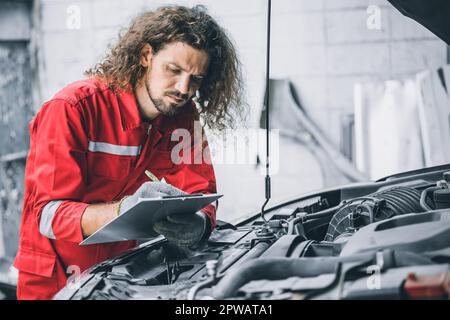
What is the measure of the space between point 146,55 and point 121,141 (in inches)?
12.1

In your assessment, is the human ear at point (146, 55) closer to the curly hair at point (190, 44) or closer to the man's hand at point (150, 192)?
the curly hair at point (190, 44)

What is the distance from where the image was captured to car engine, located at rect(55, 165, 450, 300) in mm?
1051

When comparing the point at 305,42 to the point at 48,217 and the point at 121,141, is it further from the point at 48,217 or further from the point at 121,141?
the point at 48,217

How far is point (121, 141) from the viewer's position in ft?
5.30

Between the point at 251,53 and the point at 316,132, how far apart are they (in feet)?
1.40

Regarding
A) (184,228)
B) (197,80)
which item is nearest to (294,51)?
(197,80)

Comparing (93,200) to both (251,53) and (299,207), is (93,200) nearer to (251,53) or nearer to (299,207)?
(299,207)

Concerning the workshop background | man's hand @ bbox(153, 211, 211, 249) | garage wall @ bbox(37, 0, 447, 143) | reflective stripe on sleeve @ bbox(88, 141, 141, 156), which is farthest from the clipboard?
garage wall @ bbox(37, 0, 447, 143)

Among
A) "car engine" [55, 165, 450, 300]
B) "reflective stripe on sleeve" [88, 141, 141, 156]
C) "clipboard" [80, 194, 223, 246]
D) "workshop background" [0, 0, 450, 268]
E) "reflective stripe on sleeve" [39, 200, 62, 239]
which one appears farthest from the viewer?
"workshop background" [0, 0, 450, 268]

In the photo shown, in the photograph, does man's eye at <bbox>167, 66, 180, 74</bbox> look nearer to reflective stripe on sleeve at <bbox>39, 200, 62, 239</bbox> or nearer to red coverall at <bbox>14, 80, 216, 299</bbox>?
red coverall at <bbox>14, 80, 216, 299</bbox>

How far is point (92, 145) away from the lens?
1.55m

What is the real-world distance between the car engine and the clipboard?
0.07 metres
